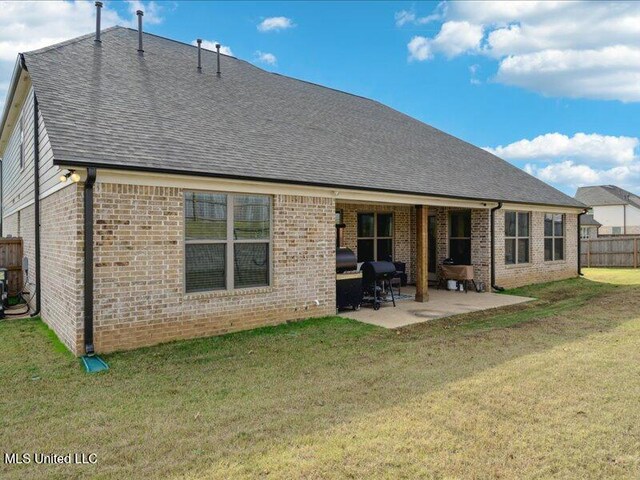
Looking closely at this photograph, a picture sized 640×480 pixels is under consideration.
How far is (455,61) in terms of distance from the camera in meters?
18.1

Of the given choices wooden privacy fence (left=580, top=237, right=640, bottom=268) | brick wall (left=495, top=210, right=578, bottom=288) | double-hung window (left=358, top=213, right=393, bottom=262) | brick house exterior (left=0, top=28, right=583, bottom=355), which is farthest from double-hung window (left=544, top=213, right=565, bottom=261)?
wooden privacy fence (left=580, top=237, right=640, bottom=268)

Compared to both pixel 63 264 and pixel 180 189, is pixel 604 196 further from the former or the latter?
pixel 63 264

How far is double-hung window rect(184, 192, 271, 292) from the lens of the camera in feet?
23.1

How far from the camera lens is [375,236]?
524 inches

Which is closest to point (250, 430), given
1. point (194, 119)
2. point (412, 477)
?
point (412, 477)

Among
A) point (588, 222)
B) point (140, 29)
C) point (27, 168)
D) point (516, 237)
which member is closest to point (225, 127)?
point (140, 29)

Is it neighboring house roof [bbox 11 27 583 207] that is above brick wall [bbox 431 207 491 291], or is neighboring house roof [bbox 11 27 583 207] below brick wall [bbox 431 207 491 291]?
above

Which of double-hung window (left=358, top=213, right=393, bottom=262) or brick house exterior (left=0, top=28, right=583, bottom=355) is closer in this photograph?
brick house exterior (left=0, top=28, right=583, bottom=355)

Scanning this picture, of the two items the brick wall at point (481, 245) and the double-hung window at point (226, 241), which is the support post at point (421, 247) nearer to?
the brick wall at point (481, 245)

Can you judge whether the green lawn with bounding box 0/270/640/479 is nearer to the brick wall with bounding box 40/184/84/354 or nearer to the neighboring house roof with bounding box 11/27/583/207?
the brick wall with bounding box 40/184/84/354

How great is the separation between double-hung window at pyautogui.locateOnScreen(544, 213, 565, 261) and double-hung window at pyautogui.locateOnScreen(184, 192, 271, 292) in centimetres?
1146

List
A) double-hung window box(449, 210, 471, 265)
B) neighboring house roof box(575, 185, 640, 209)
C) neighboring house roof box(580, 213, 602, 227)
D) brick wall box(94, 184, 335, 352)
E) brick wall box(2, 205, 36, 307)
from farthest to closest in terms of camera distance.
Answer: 1. neighboring house roof box(575, 185, 640, 209)
2. neighboring house roof box(580, 213, 602, 227)
3. double-hung window box(449, 210, 471, 265)
4. brick wall box(2, 205, 36, 307)
5. brick wall box(94, 184, 335, 352)

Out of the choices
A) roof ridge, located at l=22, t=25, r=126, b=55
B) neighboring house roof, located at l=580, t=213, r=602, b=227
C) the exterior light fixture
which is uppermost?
roof ridge, located at l=22, t=25, r=126, b=55

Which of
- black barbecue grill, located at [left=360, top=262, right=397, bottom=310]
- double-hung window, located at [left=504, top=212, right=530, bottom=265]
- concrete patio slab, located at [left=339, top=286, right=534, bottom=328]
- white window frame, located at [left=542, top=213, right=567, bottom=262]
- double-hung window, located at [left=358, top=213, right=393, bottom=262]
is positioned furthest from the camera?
white window frame, located at [left=542, top=213, right=567, bottom=262]
